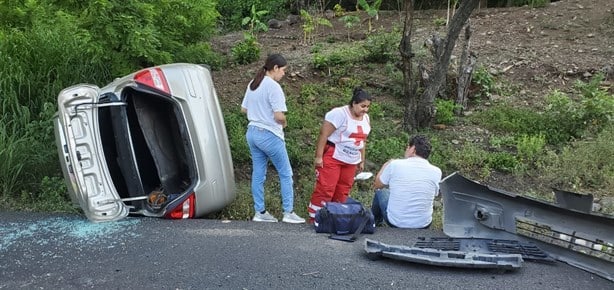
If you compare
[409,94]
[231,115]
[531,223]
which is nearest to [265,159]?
[531,223]

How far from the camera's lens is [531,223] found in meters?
4.51

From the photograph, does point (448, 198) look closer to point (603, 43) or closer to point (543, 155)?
point (543, 155)

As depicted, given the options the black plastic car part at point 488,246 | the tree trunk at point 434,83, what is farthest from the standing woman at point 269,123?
the tree trunk at point 434,83

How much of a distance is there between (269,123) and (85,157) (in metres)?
1.72

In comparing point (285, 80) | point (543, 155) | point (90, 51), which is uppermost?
point (90, 51)

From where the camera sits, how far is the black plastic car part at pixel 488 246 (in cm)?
441

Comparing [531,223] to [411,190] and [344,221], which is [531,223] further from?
[344,221]

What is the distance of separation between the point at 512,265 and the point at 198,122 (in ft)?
9.94

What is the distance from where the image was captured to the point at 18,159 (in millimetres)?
6371

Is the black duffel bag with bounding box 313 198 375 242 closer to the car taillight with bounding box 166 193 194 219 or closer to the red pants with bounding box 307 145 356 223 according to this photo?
the red pants with bounding box 307 145 356 223

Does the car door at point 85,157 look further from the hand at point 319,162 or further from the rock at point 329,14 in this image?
the rock at point 329,14

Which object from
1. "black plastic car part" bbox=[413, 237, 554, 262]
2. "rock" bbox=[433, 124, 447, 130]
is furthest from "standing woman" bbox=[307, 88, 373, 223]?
"rock" bbox=[433, 124, 447, 130]

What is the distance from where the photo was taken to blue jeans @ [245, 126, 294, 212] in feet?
18.2

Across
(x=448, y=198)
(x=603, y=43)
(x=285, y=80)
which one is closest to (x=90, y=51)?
(x=285, y=80)
